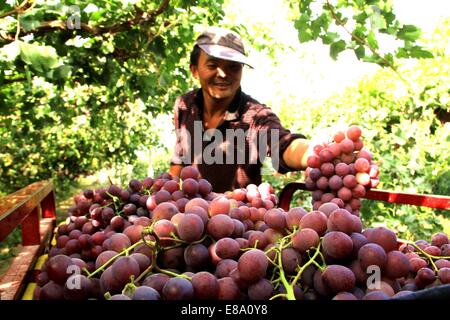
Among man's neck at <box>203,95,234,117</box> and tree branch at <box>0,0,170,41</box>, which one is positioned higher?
tree branch at <box>0,0,170,41</box>

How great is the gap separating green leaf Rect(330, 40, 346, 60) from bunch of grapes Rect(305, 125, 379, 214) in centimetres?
68

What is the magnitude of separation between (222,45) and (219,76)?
6.9 inches

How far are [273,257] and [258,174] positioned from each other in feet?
5.09

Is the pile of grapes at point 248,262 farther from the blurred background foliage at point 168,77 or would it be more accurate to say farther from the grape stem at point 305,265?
the blurred background foliage at point 168,77

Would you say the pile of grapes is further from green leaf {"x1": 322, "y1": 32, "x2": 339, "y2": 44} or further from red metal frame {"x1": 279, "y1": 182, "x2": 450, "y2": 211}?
A: green leaf {"x1": 322, "y1": 32, "x2": 339, "y2": 44}

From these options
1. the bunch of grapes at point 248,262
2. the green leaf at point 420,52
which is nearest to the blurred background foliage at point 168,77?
the green leaf at point 420,52

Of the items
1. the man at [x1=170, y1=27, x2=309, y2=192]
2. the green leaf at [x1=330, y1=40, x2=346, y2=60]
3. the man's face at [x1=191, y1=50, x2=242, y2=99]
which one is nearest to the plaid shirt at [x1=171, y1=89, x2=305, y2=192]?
the man at [x1=170, y1=27, x2=309, y2=192]

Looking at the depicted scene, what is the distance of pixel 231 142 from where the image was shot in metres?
2.29

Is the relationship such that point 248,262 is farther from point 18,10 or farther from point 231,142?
point 18,10

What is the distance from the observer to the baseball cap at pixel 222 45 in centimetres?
207

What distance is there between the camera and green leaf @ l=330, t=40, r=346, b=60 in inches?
78.3

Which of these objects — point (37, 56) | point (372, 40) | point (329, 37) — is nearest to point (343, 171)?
point (372, 40)

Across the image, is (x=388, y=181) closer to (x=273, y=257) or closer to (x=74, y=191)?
(x=273, y=257)

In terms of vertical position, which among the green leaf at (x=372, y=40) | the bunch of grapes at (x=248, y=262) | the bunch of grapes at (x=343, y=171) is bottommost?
the bunch of grapes at (x=248, y=262)
